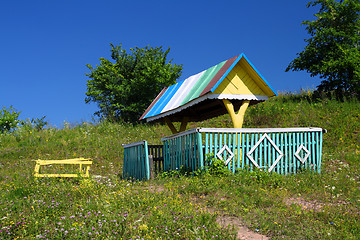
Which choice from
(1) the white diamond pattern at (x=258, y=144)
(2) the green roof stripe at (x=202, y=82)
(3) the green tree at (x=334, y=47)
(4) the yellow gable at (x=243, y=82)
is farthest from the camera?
(3) the green tree at (x=334, y=47)

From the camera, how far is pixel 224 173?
1003 cm

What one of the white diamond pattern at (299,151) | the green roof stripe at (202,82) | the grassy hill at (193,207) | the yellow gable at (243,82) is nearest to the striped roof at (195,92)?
the green roof stripe at (202,82)

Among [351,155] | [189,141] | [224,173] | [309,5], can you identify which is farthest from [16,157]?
[309,5]

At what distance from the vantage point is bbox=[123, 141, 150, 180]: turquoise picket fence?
12.2 m

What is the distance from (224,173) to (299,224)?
330 centimetres

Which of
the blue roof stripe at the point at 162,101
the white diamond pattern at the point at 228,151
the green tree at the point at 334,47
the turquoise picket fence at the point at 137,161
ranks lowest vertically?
the turquoise picket fence at the point at 137,161

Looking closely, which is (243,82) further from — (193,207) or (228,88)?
(193,207)

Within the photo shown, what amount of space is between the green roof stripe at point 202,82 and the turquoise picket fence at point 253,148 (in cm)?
141

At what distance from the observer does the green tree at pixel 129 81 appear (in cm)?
2691

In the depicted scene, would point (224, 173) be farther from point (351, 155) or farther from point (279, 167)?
point (351, 155)

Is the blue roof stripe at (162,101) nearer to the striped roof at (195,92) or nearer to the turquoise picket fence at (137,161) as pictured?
the striped roof at (195,92)

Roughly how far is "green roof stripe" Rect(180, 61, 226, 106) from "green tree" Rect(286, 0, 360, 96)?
13.9m

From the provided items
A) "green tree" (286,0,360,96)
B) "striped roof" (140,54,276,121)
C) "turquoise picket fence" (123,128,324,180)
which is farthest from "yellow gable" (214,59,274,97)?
"green tree" (286,0,360,96)

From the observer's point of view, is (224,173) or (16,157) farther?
(16,157)
